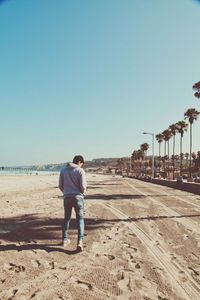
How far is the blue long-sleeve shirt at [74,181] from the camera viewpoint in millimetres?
7125

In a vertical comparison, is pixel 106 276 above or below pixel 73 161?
below

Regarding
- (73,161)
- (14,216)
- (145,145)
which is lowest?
(14,216)

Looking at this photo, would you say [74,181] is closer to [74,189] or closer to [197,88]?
[74,189]

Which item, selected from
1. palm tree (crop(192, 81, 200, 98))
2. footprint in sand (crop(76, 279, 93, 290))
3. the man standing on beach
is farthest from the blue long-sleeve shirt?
palm tree (crop(192, 81, 200, 98))

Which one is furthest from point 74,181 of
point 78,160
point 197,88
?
point 197,88

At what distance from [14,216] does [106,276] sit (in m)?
7.68

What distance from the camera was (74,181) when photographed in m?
7.14

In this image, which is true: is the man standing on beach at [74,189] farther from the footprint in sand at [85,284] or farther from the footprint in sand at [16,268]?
the footprint in sand at [85,284]

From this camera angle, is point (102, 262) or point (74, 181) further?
point (74, 181)

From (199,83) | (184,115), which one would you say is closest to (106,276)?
(199,83)

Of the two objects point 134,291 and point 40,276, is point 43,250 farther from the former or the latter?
point 134,291

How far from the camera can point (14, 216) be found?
488 inches

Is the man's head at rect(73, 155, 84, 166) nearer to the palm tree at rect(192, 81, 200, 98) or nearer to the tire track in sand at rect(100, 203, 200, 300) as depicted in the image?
the tire track in sand at rect(100, 203, 200, 300)

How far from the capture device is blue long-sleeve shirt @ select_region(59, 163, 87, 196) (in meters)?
7.12
